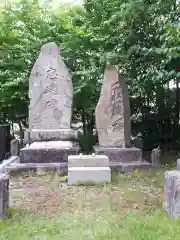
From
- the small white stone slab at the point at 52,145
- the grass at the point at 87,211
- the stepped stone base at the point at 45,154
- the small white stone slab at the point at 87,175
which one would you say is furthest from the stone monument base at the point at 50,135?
the small white stone slab at the point at 87,175

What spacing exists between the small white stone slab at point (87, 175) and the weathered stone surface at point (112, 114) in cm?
243

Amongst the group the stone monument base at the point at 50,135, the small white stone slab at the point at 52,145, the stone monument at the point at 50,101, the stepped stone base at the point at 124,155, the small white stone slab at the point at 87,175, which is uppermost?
the stone monument at the point at 50,101

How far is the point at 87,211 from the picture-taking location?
4816 mm

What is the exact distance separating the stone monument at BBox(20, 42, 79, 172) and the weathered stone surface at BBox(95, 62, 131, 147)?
0.81m

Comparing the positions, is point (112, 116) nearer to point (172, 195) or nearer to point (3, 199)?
point (172, 195)

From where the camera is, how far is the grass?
3.87m

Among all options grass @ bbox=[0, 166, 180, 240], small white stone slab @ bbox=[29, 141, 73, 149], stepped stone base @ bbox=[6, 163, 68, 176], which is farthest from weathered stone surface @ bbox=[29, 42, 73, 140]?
grass @ bbox=[0, 166, 180, 240]

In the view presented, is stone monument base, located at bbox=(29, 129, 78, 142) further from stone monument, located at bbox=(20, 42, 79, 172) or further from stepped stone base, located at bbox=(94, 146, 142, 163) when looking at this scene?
stepped stone base, located at bbox=(94, 146, 142, 163)

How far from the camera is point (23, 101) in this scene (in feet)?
41.4

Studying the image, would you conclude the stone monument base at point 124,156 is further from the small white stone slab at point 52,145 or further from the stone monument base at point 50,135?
the stone monument base at point 50,135

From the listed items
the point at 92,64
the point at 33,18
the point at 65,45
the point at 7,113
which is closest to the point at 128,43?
the point at 92,64

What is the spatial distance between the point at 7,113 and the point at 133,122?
16.7 feet

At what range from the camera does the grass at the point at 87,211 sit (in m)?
3.87

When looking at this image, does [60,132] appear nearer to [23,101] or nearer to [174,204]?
[23,101]
